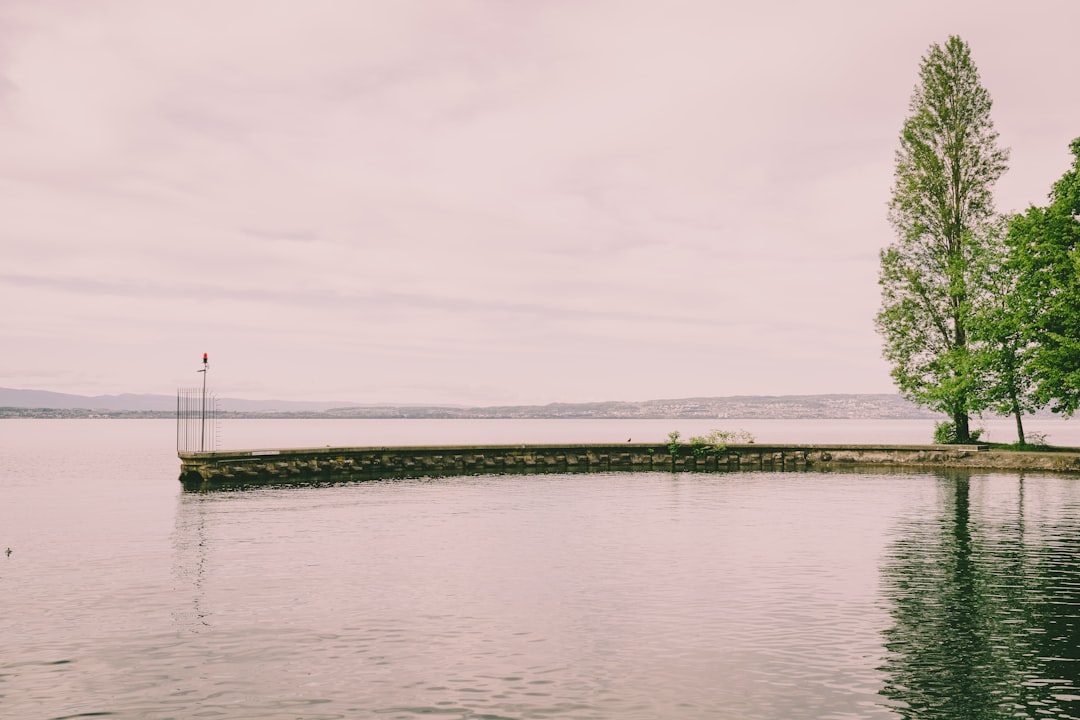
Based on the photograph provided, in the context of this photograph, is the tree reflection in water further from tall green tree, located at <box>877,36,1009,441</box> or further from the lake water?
tall green tree, located at <box>877,36,1009,441</box>

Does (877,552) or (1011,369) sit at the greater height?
(1011,369)

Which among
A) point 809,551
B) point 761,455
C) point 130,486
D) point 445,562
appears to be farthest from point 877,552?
point 130,486

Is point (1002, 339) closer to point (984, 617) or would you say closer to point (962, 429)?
point (962, 429)

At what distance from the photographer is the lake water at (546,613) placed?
46.0 feet

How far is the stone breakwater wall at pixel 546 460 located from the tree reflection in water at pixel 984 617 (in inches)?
1153

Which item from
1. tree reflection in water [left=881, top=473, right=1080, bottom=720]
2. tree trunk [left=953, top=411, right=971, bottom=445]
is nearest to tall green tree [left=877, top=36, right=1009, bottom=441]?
tree trunk [left=953, top=411, right=971, bottom=445]

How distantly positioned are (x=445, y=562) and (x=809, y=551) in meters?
12.6

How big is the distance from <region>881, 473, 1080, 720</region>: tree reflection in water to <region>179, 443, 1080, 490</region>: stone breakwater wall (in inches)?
1153

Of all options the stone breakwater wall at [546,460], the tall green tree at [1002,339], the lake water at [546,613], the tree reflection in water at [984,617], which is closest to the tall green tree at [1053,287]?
the tall green tree at [1002,339]

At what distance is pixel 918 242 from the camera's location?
218 ft

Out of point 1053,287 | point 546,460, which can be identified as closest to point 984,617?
point 1053,287

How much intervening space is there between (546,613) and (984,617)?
10.1 metres

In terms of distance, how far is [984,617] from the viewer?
19078 mm

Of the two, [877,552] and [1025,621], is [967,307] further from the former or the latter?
[1025,621]
